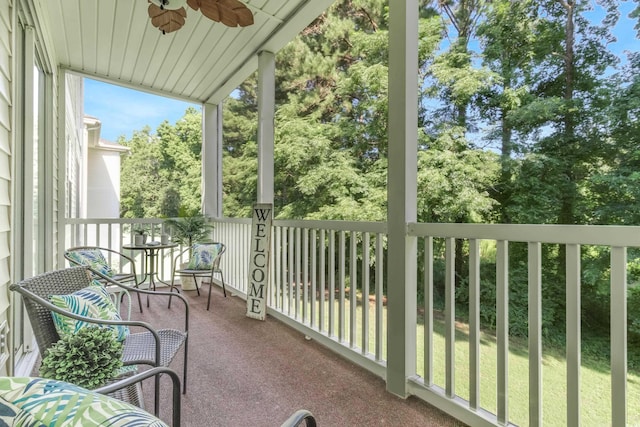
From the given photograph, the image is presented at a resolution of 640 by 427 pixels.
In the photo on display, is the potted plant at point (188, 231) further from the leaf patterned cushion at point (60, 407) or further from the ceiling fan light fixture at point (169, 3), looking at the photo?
the leaf patterned cushion at point (60, 407)

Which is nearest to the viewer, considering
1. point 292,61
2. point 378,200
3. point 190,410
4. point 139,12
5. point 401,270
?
point 190,410

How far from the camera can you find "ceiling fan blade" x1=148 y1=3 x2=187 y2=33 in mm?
2246

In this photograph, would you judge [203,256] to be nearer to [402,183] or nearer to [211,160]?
[211,160]

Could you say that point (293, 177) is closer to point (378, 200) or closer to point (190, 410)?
point (378, 200)

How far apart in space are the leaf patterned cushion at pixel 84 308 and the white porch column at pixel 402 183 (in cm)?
148

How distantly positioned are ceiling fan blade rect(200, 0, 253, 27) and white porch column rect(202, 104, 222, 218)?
329 cm

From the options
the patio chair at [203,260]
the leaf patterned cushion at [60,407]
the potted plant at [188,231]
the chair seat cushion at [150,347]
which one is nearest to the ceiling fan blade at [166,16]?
the chair seat cushion at [150,347]

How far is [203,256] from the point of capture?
417 centimetres

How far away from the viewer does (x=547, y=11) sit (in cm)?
257

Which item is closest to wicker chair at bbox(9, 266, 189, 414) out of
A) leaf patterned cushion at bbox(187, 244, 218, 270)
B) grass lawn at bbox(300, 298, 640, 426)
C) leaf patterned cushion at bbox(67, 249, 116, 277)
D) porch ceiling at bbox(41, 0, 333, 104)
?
grass lawn at bbox(300, 298, 640, 426)

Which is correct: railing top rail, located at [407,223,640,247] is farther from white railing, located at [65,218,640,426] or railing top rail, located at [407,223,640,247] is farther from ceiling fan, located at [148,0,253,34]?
ceiling fan, located at [148,0,253,34]

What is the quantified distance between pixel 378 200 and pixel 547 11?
2.81 meters

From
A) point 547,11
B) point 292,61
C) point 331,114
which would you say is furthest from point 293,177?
point 547,11

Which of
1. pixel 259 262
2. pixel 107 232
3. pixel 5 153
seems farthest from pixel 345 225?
pixel 107 232
